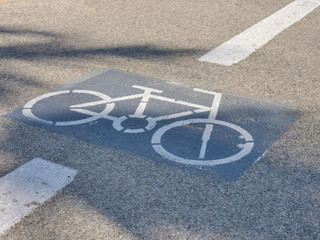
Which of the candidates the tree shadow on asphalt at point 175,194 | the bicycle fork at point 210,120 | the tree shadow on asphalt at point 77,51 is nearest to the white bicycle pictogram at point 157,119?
the bicycle fork at point 210,120

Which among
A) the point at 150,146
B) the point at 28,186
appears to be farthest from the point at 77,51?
the point at 28,186

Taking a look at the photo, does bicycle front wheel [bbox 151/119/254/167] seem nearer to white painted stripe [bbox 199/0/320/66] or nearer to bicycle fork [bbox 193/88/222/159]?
bicycle fork [bbox 193/88/222/159]

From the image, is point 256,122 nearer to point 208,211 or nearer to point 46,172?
point 208,211

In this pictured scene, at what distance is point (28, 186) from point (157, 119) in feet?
5.20

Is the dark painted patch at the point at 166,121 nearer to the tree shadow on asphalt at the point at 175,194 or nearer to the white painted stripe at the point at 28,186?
the tree shadow on asphalt at the point at 175,194

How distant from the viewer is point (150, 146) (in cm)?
456

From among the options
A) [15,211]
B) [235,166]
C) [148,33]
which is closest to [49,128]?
[15,211]

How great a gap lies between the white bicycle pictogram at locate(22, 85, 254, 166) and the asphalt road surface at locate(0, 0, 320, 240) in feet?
0.13

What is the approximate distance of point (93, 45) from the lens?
7406 millimetres

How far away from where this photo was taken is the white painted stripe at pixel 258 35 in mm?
6977

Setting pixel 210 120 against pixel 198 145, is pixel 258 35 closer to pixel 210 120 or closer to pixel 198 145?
pixel 210 120

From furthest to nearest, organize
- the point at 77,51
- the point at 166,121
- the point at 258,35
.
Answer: the point at 258,35 → the point at 77,51 → the point at 166,121

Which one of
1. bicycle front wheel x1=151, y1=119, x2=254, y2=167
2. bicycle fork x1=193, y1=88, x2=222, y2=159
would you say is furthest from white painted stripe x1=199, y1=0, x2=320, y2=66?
bicycle front wheel x1=151, y1=119, x2=254, y2=167

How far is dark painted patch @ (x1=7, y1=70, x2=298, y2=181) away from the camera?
14.6ft
